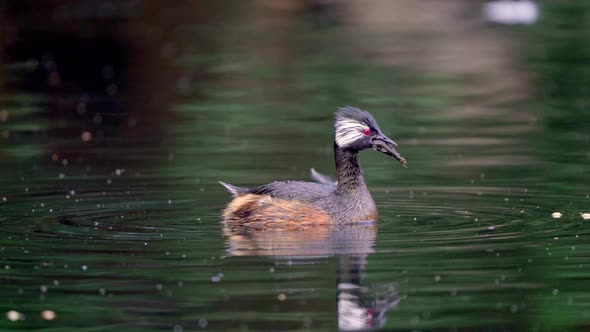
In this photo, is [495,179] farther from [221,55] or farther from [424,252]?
[221,55]

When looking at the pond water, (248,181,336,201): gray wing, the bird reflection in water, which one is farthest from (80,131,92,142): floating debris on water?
the bird reflection in water

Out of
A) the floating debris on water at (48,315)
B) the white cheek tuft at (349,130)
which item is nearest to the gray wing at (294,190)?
the white cheek tuft at (349,130)

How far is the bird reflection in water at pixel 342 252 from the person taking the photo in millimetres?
8000

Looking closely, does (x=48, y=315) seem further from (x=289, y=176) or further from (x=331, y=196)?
(x=289, y=176)

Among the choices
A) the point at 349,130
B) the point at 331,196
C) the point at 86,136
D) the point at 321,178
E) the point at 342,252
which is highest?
the point at 86,136

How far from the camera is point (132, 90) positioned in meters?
21.4

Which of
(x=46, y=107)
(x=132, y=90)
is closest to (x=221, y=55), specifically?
(x=132, y=90)

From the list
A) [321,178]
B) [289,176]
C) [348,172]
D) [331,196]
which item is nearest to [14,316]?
[331,196]

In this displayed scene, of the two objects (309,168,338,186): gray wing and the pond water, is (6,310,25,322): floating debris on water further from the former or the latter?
(309,168,338,186): gray wing

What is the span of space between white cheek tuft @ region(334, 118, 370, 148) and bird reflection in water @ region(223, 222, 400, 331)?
766 mm

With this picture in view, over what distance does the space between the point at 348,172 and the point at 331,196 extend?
0.31m

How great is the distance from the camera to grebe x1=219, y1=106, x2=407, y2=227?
36.4 ft

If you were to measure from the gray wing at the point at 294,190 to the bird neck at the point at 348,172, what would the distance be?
0.48ft

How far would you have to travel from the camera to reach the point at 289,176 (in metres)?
13.6
